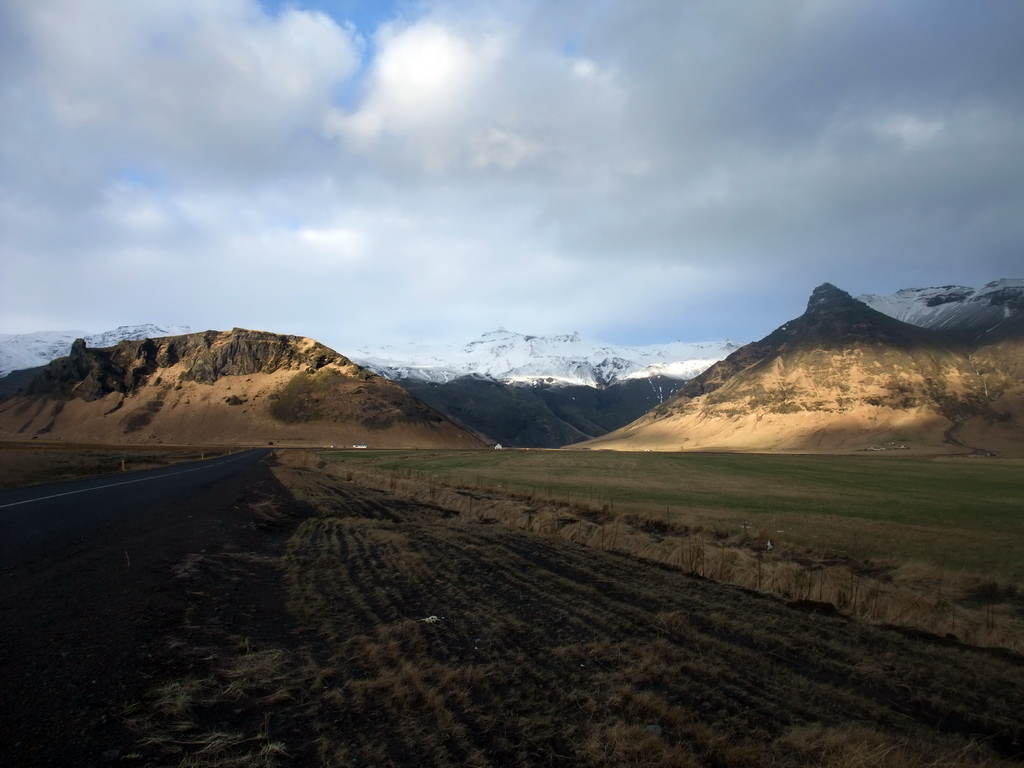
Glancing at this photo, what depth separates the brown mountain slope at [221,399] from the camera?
151000 mm

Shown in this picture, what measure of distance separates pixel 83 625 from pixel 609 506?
1933 centimetres

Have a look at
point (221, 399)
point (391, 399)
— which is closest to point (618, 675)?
point (391, 399)

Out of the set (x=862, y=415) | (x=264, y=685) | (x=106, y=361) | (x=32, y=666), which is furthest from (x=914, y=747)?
(x=106, y=361)

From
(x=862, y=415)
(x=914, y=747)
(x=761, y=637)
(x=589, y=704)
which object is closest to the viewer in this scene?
(x=914, y=747)

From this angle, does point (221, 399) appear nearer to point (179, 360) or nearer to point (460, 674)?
point (179, 360)

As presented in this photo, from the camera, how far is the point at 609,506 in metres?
23.5

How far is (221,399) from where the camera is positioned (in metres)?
167

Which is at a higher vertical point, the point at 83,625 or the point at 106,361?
the point at 106,361

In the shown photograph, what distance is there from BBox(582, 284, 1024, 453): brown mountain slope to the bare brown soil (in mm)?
131833

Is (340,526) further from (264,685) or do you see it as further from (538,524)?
(264,685)

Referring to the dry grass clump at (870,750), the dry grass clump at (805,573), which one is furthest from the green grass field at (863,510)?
the dry grass clump at (870,750)

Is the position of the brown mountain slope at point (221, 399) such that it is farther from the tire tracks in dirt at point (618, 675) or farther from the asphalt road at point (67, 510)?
the tire tracks in dirt at point (618, 675)

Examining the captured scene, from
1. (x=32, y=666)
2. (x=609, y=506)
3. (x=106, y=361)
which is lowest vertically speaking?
(x=609, y=506)

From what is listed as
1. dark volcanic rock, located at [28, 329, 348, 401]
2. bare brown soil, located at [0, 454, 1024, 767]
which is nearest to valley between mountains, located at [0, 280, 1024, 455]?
dark volcanic rock, located at [28, 329, 348, 401]
